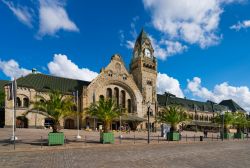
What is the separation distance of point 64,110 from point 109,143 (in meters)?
6.71

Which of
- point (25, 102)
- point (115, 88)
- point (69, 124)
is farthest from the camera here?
point (115, 88)

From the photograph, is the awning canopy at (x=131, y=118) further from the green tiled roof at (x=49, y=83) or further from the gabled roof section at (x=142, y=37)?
the gabled roof section at (x=142, y=37)

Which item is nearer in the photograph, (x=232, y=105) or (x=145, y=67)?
(x=145, y=67)

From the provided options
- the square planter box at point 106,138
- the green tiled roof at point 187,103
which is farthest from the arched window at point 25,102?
the green tiled roof at point 187,103

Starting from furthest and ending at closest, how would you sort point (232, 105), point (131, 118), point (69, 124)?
point (232, 105) → point (131, 118) → point (69, 124)

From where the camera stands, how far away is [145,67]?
76.5 m

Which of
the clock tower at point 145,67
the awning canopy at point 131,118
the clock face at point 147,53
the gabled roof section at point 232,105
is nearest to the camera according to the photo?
the awning canopy at point 131,118

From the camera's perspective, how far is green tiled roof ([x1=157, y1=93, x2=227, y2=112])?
90688mm

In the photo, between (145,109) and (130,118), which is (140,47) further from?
(130,118)

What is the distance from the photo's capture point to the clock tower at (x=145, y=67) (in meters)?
75.2

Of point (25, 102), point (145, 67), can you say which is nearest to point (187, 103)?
point (145, 67)

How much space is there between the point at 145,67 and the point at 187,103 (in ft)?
100

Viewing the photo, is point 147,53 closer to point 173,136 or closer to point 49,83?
point 49,83

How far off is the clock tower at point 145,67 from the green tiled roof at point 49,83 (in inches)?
645
